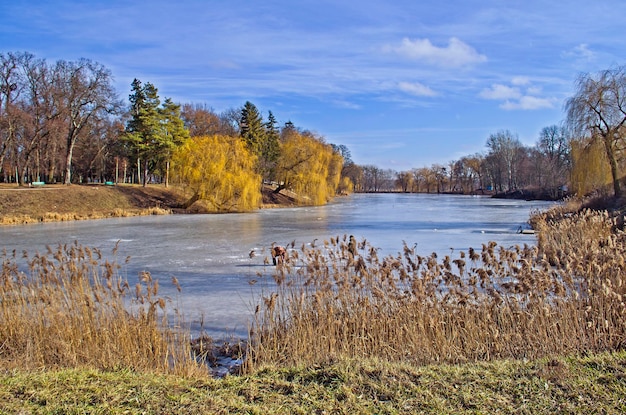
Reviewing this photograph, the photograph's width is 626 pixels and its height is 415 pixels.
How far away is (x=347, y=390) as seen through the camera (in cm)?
366

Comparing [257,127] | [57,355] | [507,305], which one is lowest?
[57,355]

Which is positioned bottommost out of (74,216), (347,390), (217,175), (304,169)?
(347,390)

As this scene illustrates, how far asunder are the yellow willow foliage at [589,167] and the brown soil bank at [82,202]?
24405mm

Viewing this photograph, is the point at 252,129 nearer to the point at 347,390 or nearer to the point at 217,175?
the point at 217,175

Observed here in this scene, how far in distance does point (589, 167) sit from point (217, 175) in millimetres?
23775

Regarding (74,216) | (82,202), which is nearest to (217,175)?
(82,202)

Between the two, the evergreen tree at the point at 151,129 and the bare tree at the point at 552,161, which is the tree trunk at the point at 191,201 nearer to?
the evergreen tree at the point at 151,129

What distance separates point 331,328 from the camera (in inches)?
202

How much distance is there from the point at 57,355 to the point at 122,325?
0.65 m

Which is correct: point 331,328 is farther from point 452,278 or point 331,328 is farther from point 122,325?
point 122,325

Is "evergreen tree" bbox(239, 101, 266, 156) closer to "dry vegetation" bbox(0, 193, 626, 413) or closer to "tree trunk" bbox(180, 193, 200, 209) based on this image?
"tree trunk" bbox(180, 193, 200, 209)

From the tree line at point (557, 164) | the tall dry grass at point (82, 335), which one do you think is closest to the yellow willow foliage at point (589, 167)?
the tree line at point (557, 164)

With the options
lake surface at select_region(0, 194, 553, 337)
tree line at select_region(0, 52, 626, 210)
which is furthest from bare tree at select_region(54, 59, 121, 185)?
lake surface at select_region(0, 194, 553, 337)

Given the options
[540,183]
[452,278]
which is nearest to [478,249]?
[452,278]
